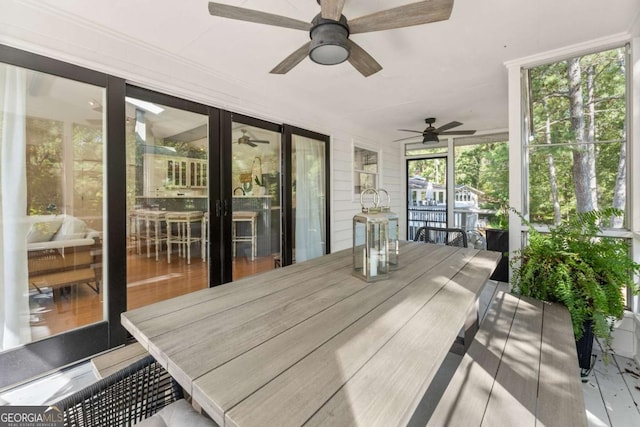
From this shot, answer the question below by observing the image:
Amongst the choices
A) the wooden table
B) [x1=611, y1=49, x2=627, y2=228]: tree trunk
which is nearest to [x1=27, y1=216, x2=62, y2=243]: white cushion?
the wooden table

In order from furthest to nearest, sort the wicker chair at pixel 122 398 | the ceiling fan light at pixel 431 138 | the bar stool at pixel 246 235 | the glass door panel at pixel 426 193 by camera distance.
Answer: the glass door panel at pixel 426 193 < the ceiling fan light at pixel 431 138 < the bar stool at pixel 246 235 < the wicker chair at pixel 122 398

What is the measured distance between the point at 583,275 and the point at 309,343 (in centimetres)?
220

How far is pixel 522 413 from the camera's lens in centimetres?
102

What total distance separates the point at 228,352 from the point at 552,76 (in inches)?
145

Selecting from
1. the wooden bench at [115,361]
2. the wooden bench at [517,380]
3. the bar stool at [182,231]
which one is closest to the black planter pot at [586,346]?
the wooden bench at [517,380]

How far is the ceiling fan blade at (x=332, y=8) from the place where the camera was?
154 centimetres

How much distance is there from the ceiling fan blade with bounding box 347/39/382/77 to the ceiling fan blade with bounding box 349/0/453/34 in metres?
0.15

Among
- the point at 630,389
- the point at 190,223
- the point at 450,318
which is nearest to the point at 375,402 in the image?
the point at 450,318

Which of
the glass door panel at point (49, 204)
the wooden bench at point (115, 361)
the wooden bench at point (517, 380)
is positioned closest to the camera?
the wooden bench at point (517, 380)

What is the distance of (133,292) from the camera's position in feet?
8.31

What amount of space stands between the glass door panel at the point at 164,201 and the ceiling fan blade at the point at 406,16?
1950mm

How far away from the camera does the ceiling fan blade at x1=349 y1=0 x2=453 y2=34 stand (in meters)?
1.53

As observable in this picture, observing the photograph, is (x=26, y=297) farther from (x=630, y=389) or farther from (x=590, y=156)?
(x=590, y=156)

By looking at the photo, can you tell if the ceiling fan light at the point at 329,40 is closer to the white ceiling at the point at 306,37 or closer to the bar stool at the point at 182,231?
the white ceiling at the point at 306,37
